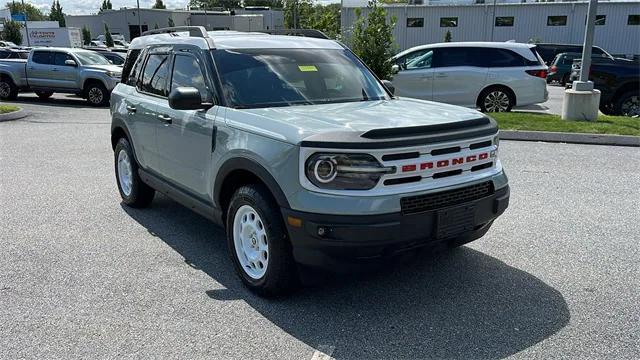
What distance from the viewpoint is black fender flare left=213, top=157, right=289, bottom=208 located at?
3.50m

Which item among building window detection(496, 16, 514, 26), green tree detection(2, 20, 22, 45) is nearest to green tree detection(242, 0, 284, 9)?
green tree detection(2, 20, 22, 45)

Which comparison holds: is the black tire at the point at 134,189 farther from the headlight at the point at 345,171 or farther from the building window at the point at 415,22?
the building window at the point at 415,22

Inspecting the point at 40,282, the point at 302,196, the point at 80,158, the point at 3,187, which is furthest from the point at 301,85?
the point at 80,158

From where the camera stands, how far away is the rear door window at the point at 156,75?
5301mm

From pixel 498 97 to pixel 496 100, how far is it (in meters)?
0.08

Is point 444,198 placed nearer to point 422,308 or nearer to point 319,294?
point 422,308

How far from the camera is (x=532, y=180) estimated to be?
718 cm

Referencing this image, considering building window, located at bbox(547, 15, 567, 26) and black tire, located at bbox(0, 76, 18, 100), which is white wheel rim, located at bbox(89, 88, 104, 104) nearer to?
black tire, located at bbox(0, 76, 18, 100)

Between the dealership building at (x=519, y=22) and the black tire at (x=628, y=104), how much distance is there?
2956 centimetres

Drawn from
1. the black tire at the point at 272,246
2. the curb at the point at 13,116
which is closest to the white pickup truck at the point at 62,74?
the curb at the point at 13,116

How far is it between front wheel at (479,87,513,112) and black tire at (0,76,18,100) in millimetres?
15999

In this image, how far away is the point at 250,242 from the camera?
397 cm

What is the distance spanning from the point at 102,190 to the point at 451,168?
500cm

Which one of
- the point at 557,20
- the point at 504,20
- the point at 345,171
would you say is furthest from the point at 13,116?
the point at 557,20
